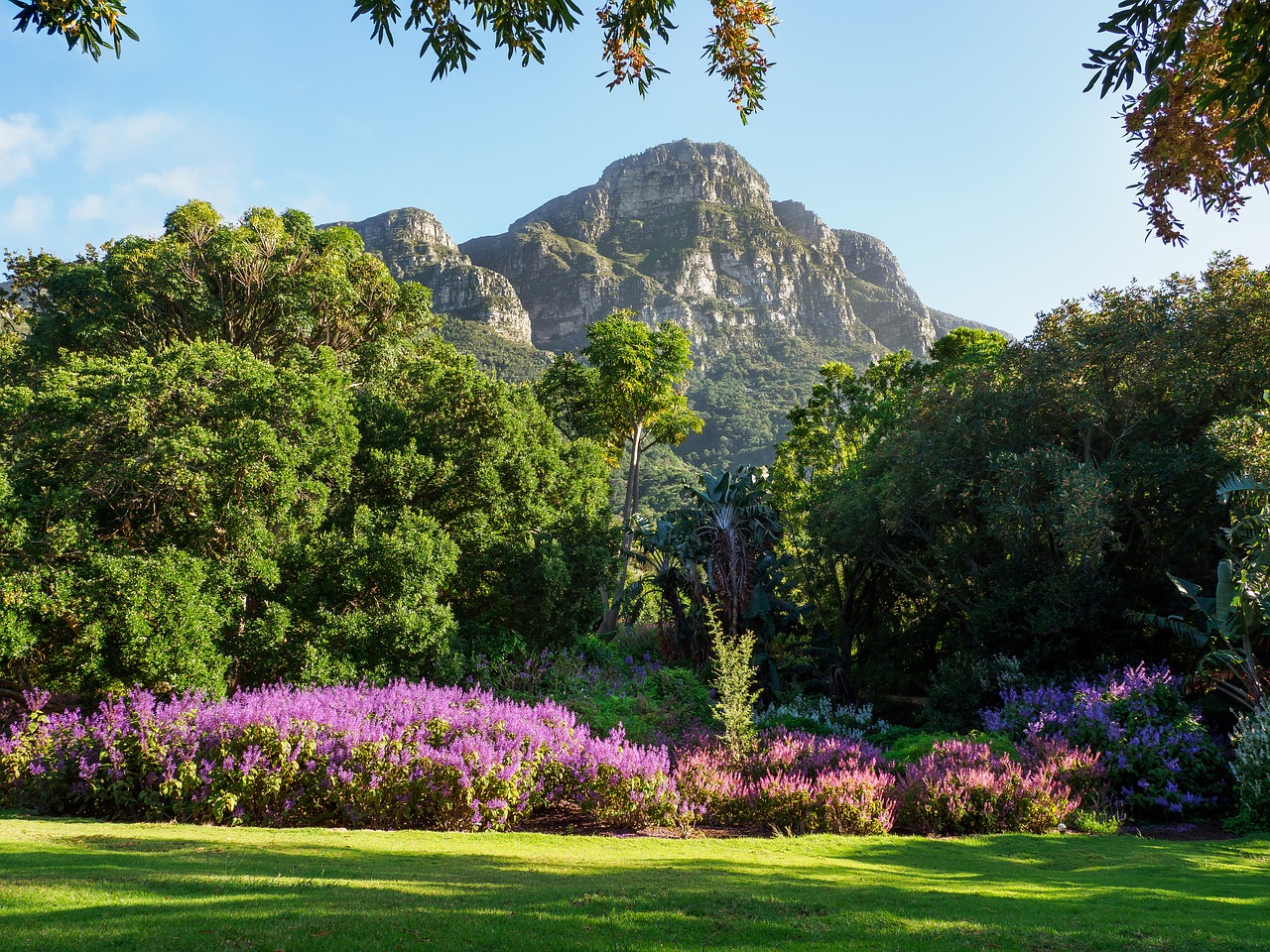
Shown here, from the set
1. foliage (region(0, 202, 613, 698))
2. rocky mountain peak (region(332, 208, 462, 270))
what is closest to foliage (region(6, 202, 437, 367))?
foliage (region(0, 202, 613, 698))

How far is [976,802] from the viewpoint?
28.4ft

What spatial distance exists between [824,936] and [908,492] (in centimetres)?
1231

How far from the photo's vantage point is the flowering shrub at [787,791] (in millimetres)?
8188

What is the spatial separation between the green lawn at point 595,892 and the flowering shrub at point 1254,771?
7.03 feet

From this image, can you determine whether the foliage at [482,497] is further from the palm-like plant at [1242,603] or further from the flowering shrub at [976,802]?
the palm-like plant at [1242,603]

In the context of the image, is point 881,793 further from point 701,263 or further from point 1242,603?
point 701,263

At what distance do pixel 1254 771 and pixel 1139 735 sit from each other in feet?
3.99

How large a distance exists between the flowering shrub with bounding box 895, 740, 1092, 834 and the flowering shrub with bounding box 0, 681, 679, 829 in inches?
107

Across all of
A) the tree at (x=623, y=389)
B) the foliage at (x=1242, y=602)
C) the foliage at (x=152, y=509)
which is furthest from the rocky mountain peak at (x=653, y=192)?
the foliage at (x=1242, y=602)

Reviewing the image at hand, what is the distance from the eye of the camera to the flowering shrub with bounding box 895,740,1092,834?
27.8ft

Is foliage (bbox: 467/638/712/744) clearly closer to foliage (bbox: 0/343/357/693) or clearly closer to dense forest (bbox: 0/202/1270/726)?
dense forest (bbox: 0/202/1270/726)

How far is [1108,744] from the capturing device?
10.3 m

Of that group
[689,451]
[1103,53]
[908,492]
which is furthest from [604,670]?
[689,451]

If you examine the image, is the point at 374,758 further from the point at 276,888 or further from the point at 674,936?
the point at 674,936
